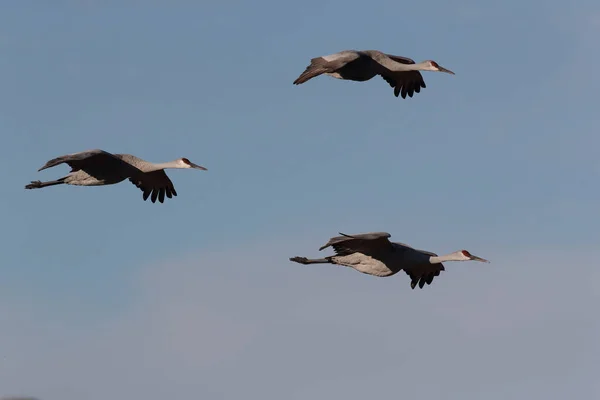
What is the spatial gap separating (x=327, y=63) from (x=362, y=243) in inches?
183

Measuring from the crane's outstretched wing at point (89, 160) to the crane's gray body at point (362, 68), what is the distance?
502 cm

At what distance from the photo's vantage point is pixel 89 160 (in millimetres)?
32812

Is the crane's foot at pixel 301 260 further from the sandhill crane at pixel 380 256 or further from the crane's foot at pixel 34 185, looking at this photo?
the crane's foot at pixel 34 185

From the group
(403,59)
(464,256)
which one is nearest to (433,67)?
(403,59)

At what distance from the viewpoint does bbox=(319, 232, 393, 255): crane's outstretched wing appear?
3020 centimetres

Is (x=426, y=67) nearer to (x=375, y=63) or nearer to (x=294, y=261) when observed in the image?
(x=375, y=63)

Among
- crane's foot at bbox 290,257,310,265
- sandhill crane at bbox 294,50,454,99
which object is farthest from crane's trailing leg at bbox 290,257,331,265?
sandhill crane at bbox 294,50,454,99

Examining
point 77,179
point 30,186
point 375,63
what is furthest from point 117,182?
point 375,63

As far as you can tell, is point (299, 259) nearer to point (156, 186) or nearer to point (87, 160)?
point (156, 186)

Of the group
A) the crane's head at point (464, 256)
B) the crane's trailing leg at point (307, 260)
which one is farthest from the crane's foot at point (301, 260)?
the crane's head at point (464, 256)

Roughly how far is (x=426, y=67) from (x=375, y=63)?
5.48 feet

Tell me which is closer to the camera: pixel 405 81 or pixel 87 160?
pixel 87 160

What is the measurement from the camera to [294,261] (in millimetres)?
35188

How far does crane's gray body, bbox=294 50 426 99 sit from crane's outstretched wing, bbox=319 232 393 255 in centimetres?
385
